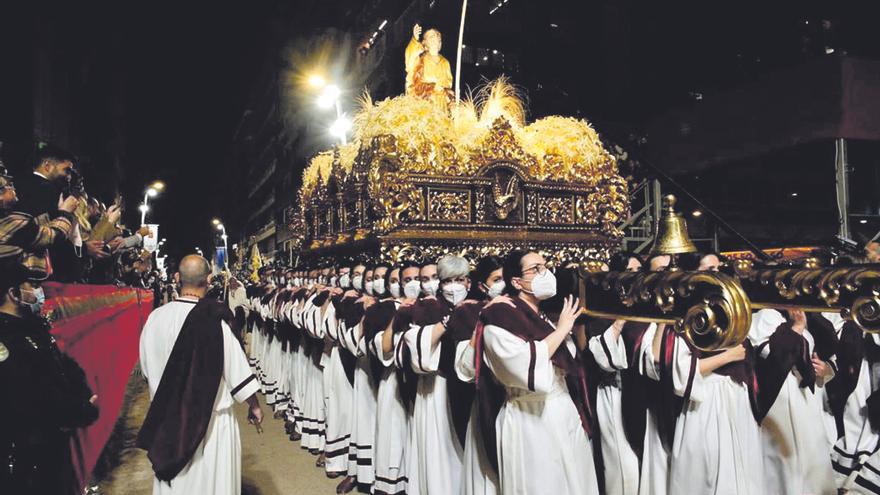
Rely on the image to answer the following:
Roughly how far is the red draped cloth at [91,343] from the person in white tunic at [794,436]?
4395 mm

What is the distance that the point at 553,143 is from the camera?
5.66m

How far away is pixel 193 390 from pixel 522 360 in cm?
189

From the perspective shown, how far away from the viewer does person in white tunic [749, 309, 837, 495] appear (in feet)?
12.3

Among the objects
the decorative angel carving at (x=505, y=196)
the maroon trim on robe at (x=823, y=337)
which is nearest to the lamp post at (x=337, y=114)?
the decorative angel carving at (x=505, y=196)

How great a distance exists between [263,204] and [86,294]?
1592 inches

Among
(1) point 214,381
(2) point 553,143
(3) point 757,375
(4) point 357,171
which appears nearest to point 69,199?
(1) point 214,381

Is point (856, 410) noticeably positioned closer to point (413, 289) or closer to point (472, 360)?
point (472, 360)

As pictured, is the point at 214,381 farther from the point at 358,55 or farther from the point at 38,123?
the point at 358,55

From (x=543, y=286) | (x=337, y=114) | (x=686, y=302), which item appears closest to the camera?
(x=686, y=302)

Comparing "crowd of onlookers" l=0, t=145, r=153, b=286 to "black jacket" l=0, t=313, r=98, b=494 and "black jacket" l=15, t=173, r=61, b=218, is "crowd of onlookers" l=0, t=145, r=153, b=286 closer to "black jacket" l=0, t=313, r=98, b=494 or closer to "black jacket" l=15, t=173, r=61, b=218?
"black jacket" l=15, t=173, r=61, b=218

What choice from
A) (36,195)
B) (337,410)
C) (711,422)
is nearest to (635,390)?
(711,422)

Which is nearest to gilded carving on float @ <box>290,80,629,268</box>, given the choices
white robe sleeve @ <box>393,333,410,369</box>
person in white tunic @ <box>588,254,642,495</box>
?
white robe sleeve @ <box>393,333,410,369</box>

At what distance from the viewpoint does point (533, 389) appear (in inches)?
116

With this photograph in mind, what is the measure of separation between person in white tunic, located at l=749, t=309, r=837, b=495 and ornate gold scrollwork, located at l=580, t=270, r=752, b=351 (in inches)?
82.6
